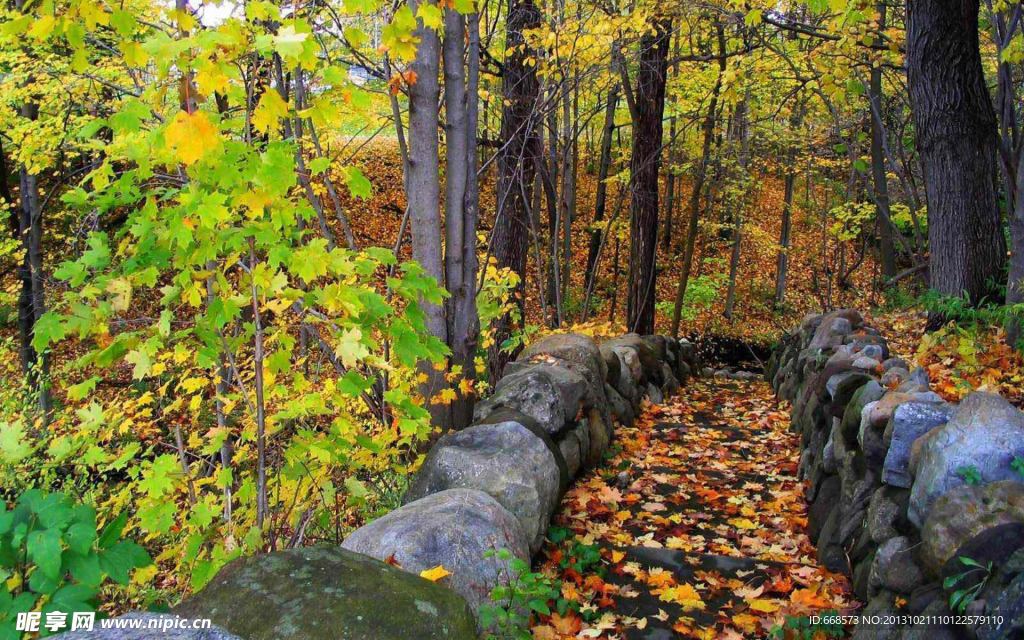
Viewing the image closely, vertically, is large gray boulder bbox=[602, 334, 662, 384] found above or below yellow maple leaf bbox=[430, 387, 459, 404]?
below

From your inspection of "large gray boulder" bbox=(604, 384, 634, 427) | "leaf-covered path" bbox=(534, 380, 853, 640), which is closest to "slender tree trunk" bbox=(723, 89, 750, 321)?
"large gray boulder" bbox=(604, 384, 634, 427)

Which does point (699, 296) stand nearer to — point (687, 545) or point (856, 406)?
point (856, 406)

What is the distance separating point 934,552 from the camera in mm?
2555

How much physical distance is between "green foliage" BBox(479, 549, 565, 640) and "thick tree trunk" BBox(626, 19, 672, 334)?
743cm

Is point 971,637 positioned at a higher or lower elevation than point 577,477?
higher

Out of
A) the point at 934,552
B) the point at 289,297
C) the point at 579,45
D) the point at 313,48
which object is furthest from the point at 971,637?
the point at 579,45

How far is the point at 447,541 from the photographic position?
299cm

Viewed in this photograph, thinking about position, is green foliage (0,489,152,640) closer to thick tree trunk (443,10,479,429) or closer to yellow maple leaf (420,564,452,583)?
yellow maple leaf (420,564,452,583)

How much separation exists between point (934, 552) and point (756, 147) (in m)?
16.5

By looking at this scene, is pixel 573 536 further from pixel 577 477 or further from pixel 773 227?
pixel 773 227

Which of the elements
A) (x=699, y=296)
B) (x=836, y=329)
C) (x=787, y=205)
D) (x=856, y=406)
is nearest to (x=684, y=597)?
(x=856, y=406)

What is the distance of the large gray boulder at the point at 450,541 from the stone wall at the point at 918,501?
1.58 meters

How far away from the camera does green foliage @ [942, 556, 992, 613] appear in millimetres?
2205

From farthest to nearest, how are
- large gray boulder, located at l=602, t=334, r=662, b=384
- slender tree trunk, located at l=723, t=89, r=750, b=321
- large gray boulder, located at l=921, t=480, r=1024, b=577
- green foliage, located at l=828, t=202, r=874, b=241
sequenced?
slender tree trunk, located at l=723, t=89, r=750, b=321
green foliage, located at l=828, t=202, r=874, b=241
large gray boulder, located at l=602, t=334, r=662, b=384
large gray boulder, located at l=921, t=480, r=1024, b=577
